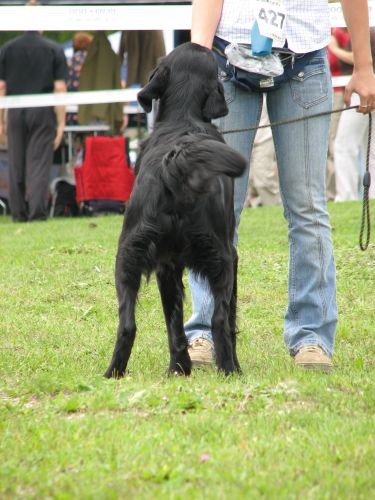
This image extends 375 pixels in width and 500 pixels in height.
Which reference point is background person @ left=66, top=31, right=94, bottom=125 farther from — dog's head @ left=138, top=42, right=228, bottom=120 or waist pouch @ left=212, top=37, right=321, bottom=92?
dog's head @ left=138, top=42, right=228, bottom=120

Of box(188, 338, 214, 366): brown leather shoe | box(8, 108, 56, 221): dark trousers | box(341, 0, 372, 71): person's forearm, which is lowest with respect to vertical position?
box(8, 108, 56, 221): dark trousers

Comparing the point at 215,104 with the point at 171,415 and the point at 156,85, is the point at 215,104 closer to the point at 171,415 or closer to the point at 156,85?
the point at 156,85

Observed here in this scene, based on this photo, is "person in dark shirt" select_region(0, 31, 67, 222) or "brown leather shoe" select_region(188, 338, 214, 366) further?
"person in dark shirt" select_region(0, 31, 67, 222)

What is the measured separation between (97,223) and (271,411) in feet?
24.9

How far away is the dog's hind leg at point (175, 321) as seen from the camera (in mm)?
4273

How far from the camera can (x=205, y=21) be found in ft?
14.3

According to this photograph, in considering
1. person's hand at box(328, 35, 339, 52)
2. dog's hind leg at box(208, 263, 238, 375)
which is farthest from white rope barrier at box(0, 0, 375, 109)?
dog's hind leg at box(208, 263, 238, 375)

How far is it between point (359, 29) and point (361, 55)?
11 cm

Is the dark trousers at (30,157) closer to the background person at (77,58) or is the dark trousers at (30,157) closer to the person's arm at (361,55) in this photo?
the background person at (77,58)

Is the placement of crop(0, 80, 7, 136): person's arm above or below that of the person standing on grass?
below

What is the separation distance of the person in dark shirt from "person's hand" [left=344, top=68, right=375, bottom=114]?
772 centimetres

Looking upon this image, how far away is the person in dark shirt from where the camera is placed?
11859 mm

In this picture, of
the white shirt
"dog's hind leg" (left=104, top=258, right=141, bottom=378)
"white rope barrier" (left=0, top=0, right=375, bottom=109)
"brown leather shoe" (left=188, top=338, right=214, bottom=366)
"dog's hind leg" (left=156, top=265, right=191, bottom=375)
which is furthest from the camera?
"white rope barrier" (left=0, top=0, right=375, bottom=109)

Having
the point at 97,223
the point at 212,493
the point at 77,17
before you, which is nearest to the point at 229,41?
the point at 212,493
